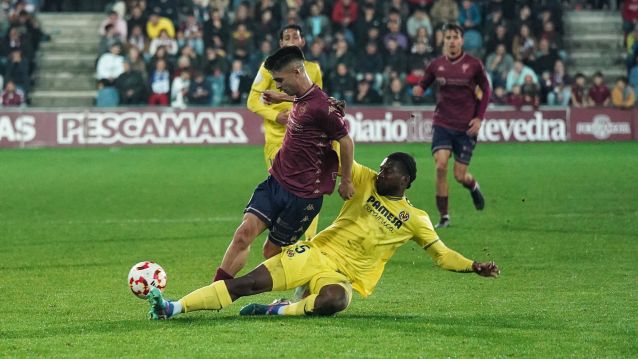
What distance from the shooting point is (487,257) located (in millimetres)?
12820

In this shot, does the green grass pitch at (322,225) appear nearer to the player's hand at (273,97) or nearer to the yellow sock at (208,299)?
the yellow sock at (208,299)

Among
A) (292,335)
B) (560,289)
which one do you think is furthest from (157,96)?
(292,335)

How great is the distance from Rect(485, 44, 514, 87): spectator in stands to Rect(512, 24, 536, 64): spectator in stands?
376 mm

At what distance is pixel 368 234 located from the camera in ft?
30.2

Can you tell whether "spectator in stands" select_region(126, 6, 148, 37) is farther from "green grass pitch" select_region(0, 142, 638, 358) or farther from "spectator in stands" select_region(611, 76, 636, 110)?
"spectator in stands" select_region(611, 76, 636, 110)

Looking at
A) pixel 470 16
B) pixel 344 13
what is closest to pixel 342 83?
pixel 344 13

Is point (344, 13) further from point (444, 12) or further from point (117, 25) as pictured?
point (117, 25)

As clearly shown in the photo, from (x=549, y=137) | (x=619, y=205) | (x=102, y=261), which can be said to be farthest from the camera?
(x=549, y=137)

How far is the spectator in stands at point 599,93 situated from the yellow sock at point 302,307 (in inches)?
876

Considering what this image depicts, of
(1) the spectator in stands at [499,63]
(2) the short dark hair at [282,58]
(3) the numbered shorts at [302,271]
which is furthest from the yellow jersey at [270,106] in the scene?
(1) the spectator in stands at [499,63]

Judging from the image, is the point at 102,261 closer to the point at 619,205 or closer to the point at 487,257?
the point at 487,257

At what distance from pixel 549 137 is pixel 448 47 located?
1362cm

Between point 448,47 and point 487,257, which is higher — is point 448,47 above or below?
above

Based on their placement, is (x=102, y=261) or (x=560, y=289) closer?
(x=560, y=289)
